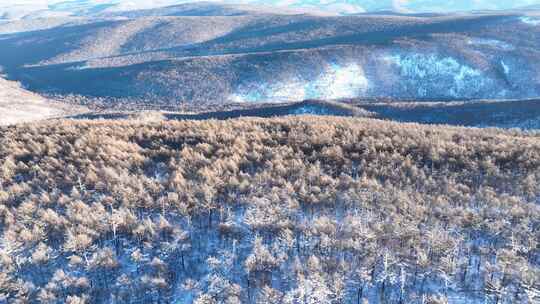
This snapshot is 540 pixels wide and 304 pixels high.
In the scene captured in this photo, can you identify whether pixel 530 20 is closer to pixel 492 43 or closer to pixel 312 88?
pixel 492 43

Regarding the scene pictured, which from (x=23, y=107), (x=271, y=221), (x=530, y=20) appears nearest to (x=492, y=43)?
(x=530, y=20)

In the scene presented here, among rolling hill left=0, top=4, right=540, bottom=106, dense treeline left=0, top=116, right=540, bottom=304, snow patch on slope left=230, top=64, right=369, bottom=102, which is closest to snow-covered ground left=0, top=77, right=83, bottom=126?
rolling hill left=0, top=4, right=540, bottom=106

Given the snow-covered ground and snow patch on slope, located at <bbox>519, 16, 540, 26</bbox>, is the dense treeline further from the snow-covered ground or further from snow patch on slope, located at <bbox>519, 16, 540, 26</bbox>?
snow patch on slope, located at <bbox>519, 16, 540, 26</bbox>

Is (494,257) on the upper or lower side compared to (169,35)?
lower

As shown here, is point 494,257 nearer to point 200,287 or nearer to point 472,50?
point 200,287

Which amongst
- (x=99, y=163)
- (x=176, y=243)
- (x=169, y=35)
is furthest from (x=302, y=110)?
(x=169, y=35)

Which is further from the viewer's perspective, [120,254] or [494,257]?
[120,254]
